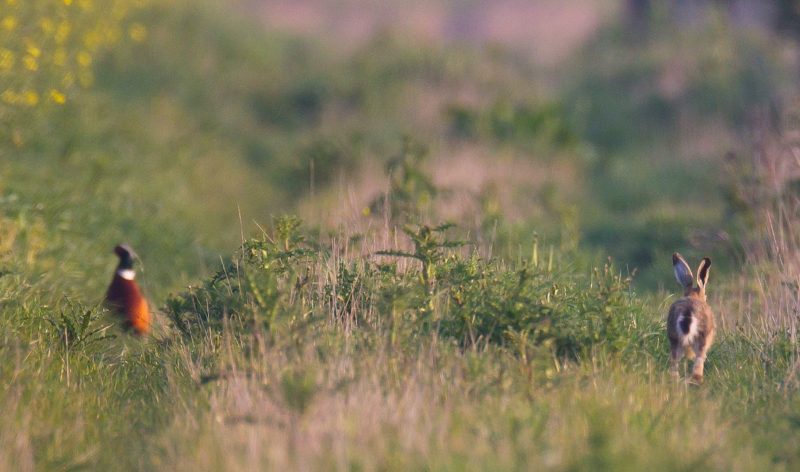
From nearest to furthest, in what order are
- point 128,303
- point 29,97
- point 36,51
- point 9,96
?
1. point 128,303
2. point 36,51
3. point 29,97
4. point 9,96

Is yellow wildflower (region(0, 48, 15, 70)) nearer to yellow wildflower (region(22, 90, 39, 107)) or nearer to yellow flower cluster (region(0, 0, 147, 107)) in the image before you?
yellow flower cluster (region(0, 0, 147, 107))

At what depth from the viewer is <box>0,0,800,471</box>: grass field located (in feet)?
16.6

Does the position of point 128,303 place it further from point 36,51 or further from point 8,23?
point 8,23

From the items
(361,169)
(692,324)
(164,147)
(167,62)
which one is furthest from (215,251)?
(167,62)

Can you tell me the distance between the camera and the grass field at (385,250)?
16.6 feet

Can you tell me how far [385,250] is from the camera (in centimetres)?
676

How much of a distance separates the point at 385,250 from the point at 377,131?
32.8 feet

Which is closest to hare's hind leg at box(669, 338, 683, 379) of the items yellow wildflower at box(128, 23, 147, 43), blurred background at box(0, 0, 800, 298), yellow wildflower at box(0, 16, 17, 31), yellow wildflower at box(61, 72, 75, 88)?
blurred background at box(0, 0, 800, 298)

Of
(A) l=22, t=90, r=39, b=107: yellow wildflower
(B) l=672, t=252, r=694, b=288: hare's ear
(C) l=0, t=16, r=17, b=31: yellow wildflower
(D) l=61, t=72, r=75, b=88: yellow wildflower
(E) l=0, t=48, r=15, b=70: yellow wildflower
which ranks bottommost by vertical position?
(B) l=672, t=252, r=694, b=288: hare's ear

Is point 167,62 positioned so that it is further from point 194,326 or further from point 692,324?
point 692,324

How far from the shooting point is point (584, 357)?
6.11 m

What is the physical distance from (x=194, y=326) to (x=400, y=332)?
4.82 ft

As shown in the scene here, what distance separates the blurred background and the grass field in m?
0.06

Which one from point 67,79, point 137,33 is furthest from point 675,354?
point 137,33
